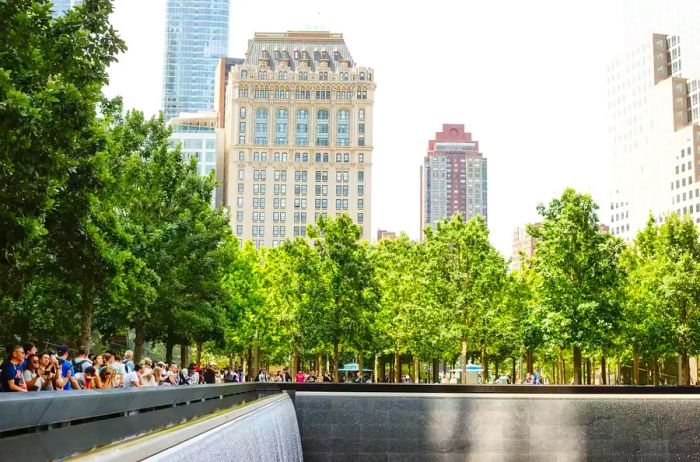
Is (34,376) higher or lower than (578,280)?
lower

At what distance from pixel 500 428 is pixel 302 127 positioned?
142m

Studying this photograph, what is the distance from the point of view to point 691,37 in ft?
509

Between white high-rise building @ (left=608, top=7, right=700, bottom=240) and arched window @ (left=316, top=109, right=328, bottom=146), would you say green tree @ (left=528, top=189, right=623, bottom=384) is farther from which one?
arched window @ (left=316, top=109, right=328, bottom=146)

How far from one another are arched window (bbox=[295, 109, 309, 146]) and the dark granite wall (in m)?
139

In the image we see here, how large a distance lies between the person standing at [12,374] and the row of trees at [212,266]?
5072 mm

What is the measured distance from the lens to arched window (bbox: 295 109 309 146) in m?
164

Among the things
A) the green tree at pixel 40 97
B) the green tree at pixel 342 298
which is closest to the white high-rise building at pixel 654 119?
the green tree at pixel 342 298

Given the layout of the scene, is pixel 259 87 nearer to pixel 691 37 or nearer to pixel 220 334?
pixel 691 37

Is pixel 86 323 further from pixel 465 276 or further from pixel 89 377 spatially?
pixel 465 276

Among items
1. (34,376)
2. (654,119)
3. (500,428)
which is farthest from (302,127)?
(34,376)

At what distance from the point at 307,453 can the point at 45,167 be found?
1355 centimetres

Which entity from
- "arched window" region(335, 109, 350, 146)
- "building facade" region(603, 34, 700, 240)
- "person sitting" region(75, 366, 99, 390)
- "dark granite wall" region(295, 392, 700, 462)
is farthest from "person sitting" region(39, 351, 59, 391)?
"arched window" region(335, 109, 350, 146)

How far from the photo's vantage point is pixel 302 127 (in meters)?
165

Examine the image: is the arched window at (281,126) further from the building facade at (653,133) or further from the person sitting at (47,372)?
the person sitting at (47,372)
